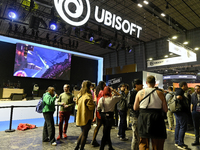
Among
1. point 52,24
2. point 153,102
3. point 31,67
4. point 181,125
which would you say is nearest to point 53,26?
point 52,24

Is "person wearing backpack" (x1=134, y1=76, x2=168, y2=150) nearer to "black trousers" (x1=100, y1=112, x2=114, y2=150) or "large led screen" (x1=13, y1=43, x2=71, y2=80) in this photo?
"black trousers" (x1=100, y1=112, x2=114, y2=150)

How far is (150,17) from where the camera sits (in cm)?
998

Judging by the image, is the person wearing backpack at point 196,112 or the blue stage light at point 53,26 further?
the blue stage light at point 53,26

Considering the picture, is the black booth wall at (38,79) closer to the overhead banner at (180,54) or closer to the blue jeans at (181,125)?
the overhead banner at (180,54)

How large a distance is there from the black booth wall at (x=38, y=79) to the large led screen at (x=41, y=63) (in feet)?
1.74

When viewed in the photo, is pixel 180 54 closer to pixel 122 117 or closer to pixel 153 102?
pixel 122 117

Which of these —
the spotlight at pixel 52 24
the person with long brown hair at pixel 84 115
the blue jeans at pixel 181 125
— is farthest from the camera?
the spotlight at pixel 52 24

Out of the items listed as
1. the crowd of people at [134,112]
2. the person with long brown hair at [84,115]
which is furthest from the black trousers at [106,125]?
the person with long brown hair at [84,115]

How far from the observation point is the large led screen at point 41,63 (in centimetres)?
852

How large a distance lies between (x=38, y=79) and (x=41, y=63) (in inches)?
45.4

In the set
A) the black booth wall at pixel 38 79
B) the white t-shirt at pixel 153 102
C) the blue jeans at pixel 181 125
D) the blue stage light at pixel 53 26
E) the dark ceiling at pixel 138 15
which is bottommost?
the blue jeans at pixel 181 125

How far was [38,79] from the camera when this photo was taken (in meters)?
9.60

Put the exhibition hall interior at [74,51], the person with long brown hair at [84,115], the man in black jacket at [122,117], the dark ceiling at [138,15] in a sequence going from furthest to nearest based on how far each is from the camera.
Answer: the dark ceiling at [138,15], the exhibition hall interior at [74,51], the man in black jacket at [122,117], the person with long brown hair at [84,115]

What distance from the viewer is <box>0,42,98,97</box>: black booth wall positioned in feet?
27.9
